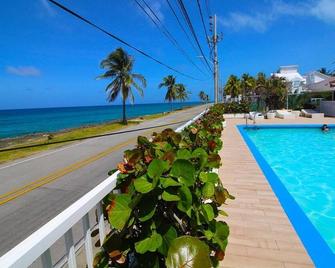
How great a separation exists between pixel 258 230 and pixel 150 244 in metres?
3.11

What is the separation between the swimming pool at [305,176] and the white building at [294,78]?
76.8 ft

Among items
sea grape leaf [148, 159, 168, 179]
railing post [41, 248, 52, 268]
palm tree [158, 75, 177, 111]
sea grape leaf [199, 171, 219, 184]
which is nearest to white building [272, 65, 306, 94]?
palm tree [158, 75, 177, 111]

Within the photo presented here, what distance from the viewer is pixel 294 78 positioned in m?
49.4

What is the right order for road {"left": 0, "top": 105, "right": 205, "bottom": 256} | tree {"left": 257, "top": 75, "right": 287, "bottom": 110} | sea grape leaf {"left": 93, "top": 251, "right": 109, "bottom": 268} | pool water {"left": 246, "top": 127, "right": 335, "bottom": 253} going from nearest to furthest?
sea grape leaf {"left": 93, "top": 251, "right": 109, "bottom": 268} < road {"left": 0, "top": 105, "right": 205, "bottom": 256} < pool water {"left": 246, "top": 127, "right": 335, "bottom": 253} < tree {"left": 257, "top": 75, "right": 287, "bottom": 110}

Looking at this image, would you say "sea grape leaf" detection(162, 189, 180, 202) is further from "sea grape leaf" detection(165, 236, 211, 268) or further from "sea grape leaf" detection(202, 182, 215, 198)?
"sea grape leaf" detection(202, 182, 215, 198)

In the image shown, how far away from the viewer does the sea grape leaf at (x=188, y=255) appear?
1.61 meters

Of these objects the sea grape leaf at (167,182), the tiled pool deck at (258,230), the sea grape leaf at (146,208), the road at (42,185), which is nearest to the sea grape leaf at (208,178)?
the sea grape leaf at (167,182)

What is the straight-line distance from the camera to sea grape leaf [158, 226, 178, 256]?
1.87 meters

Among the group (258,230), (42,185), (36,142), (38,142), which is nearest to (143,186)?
(258,230)

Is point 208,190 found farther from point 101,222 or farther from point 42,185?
point 42,185

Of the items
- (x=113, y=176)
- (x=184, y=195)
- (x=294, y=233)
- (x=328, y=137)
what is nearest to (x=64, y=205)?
(x=113, y=176)

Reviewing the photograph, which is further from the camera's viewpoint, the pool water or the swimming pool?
the pool water

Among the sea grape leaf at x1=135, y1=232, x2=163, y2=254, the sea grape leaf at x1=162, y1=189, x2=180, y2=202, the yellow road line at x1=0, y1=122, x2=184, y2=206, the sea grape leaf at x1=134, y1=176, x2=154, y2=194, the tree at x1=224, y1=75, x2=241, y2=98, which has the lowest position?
the yellow road line at x1=0, y1=122, x2=184, y2=206

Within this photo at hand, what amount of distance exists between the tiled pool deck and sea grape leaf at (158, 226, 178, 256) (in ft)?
6.41
